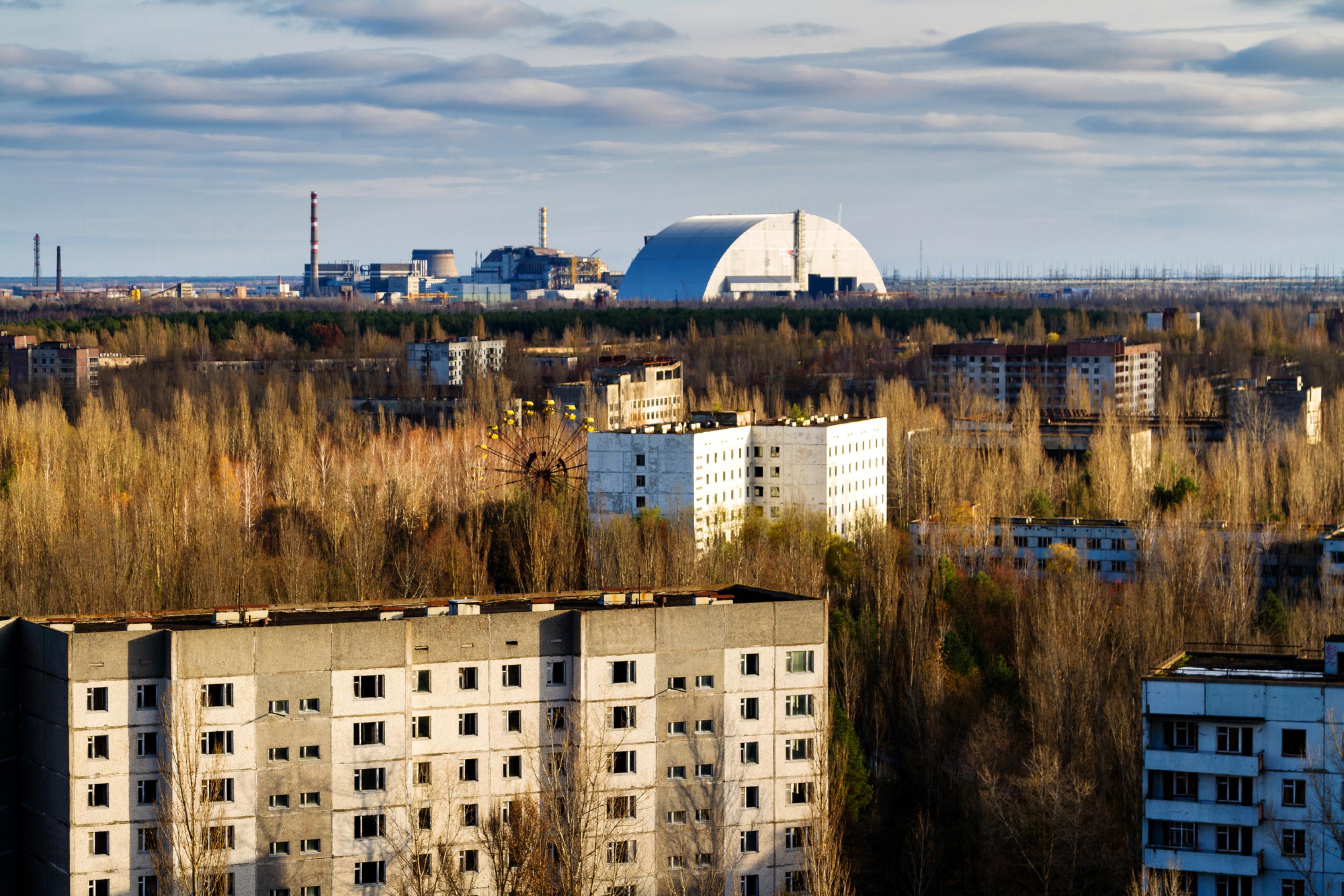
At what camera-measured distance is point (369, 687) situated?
15.3m

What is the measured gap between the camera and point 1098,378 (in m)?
55.4

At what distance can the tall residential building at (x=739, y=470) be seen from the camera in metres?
32.1

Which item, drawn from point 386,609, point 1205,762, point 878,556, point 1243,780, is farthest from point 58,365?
point 1243,780

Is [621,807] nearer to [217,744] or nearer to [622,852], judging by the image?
[622,852]

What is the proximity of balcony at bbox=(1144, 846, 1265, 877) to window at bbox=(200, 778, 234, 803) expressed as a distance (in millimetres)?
7321

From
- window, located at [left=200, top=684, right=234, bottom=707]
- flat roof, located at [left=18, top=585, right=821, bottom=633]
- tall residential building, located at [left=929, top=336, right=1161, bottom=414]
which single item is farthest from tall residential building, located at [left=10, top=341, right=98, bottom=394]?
window, located at [left=200, top=684, right=234, bottom=707]

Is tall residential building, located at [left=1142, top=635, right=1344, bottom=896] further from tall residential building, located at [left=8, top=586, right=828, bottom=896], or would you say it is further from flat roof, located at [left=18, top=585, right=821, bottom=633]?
flat roof, located at [left=18, top=585, right=821, bottom=633]

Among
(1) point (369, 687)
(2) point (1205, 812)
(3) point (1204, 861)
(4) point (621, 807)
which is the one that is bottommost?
(3) point (1204, 861)

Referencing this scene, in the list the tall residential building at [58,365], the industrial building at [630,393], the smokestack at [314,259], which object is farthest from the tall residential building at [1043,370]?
the smokestack at [314,259]

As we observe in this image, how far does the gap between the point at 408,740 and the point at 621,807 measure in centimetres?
191

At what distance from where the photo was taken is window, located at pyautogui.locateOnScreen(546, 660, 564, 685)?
51.9ft

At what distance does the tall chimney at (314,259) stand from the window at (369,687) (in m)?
98.9

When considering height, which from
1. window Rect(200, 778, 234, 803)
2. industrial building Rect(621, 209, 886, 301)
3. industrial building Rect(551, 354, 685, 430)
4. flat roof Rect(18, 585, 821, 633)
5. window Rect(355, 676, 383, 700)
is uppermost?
industrial building Rect(621, 209, 886, 301)

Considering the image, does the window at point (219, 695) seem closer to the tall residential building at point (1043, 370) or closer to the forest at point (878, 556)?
the forest at point (878, 556)
